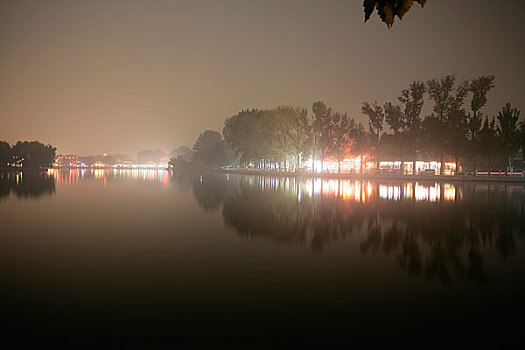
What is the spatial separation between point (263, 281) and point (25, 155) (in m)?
169

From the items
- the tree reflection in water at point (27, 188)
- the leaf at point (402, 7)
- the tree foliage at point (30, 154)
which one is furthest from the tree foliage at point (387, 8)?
the tree foliage at point (30, 154)

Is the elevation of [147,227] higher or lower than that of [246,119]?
lower

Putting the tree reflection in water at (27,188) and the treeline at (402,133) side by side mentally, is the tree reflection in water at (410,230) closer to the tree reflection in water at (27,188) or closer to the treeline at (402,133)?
the tree reflection in water at (27,188)

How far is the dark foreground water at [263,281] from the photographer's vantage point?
16.2 ft

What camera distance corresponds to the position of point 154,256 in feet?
29.2

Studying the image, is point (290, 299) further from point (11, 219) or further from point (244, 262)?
point (11, 219)

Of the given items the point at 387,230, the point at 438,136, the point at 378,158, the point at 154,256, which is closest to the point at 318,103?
the point at 378,158

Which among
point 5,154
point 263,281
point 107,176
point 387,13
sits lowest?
point 263,281

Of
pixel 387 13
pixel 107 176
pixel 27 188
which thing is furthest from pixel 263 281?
pixel 107 176

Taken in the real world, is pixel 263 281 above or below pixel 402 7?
below

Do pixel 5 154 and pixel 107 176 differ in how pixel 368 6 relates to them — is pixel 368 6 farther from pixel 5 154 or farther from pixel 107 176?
pixel 5 154

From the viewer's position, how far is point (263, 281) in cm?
688

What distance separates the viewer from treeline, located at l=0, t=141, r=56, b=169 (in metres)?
140

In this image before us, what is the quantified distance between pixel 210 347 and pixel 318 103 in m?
65.3
